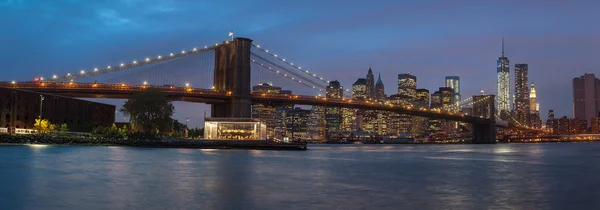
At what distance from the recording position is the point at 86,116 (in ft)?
352

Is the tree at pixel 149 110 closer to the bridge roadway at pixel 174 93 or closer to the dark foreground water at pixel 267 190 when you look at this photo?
the bridge roadway at pixel 174 93

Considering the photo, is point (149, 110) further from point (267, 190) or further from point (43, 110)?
point (267, 190)

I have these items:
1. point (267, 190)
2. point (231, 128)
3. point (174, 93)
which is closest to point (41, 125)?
point (174, 93)

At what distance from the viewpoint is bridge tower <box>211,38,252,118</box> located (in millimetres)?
90562

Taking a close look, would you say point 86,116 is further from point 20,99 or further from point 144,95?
point 144,95

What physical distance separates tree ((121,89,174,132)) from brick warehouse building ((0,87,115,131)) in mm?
12739

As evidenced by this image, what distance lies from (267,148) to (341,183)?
53892 mm

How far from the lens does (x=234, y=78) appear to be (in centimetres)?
9288

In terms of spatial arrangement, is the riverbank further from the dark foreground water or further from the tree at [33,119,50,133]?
the dark foreground water

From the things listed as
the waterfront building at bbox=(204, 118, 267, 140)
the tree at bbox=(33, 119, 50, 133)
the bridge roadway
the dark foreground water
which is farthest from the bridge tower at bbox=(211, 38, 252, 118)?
the dark foreground water

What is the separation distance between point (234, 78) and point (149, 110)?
50.0ft

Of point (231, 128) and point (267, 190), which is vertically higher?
point (231, 128)

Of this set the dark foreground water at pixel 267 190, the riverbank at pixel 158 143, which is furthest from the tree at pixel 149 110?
the dark foreground water at pixel 267 190

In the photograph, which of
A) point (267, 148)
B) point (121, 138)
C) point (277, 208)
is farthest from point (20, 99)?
point (277, 208)
